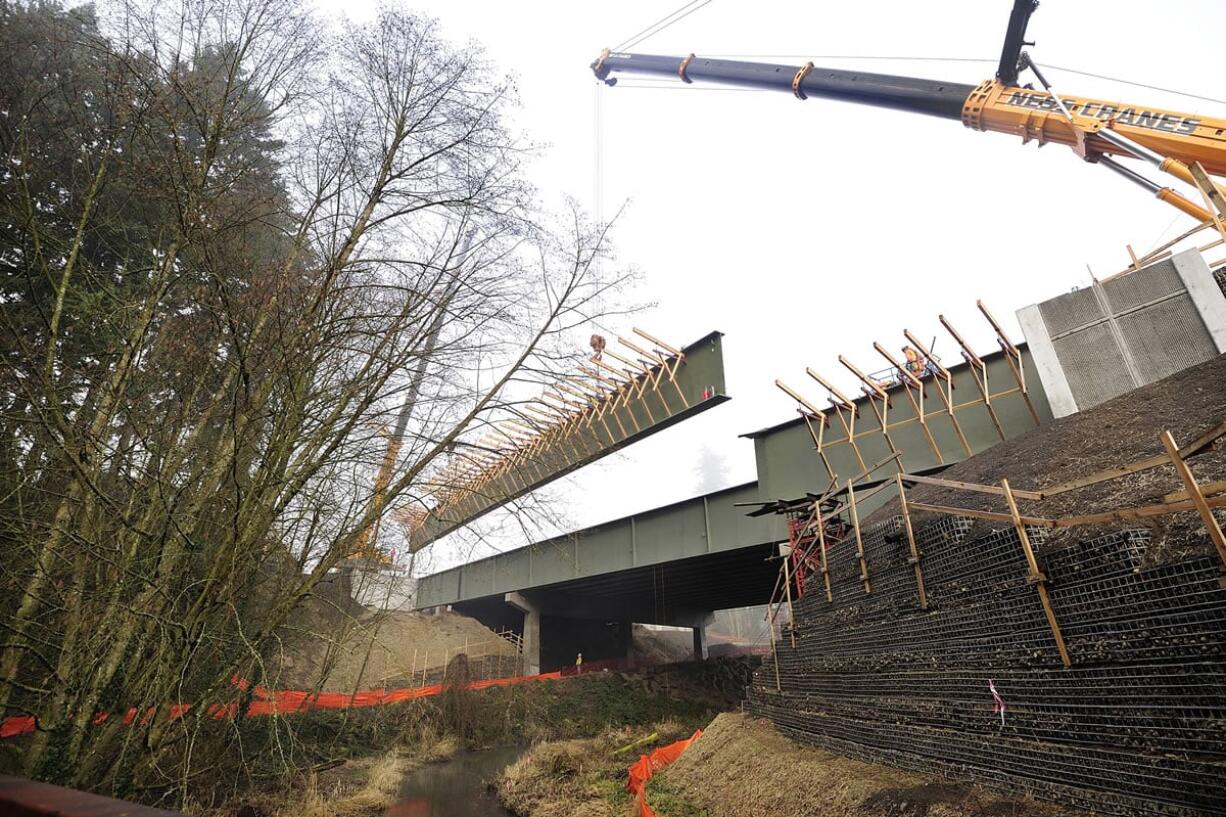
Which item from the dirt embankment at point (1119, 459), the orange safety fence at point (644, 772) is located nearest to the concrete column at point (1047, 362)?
the dirt embankment at point (1119, 459)

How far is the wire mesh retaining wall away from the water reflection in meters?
7.76

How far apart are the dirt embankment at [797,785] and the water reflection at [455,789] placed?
13.1 ft

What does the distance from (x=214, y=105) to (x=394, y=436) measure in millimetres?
3790

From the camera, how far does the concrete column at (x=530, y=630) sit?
29.6m

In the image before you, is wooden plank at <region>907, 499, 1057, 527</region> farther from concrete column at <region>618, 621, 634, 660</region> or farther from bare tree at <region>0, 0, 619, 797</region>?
concrete column at <region>618, 621, 634, 660</region>

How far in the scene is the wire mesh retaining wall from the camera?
189 inches

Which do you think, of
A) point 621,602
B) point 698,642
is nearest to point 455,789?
point 621,602

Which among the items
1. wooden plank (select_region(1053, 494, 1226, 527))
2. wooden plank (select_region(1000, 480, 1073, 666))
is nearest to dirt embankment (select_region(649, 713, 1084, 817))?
wooden plank (select_region(1000, 480, 1073, 666))

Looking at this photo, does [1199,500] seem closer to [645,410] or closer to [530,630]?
[645,410]

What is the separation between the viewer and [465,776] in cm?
1573

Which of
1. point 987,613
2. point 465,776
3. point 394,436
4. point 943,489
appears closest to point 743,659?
point 465,776

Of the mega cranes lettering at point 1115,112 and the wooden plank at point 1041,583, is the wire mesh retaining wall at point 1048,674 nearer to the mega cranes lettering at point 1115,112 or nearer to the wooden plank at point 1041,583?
the wooden plank at point 1041,583

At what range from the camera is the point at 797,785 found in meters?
8.16

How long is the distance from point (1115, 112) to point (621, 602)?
27.5 metres
